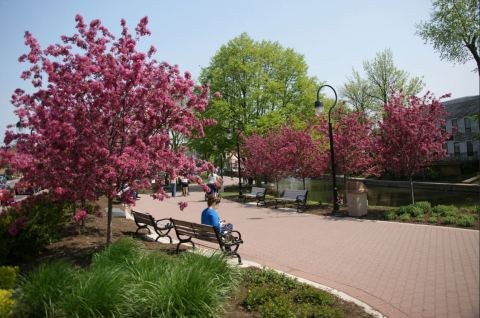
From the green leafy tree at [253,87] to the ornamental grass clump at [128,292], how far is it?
1112 inches

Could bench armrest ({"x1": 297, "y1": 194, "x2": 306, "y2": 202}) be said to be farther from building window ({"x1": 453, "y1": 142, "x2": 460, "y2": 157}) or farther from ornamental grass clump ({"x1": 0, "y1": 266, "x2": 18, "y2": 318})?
building window ({"x1": 453, "y1": 142, "x2": 460, "y2": 157})

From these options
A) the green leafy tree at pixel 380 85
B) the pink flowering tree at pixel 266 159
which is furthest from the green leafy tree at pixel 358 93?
the pink flowering tree at pixel 266 159

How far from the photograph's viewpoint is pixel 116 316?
480cm

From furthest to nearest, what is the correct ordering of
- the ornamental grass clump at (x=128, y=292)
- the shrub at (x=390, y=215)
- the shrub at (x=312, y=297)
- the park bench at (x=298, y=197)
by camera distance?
1. the park bench at (x=298, y=197)
2. the shrub at (x=390, y=215)
3. the shrub at (x=312, y=297)
4. the ornamental grass clump at (x=128, y=292)

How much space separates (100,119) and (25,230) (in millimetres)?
3245

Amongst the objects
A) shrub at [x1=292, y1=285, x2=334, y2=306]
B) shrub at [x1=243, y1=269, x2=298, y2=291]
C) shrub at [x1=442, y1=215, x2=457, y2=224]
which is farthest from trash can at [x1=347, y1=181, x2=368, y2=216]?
shrub at [x1=292, y1=285, x2=334, y2=306]

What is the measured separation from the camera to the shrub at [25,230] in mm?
7896

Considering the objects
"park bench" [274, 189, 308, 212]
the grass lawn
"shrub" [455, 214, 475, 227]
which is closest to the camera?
"shrub" [455, 214, 475, 227]

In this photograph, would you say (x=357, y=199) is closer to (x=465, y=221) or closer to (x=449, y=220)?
(x=449, y=220)

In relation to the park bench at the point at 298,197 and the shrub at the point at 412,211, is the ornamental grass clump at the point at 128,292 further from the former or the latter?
the park bench at the point at 298,197

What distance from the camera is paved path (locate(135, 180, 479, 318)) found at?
5.61 metres

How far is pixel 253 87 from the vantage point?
1391 inches

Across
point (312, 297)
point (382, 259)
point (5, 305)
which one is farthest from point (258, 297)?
point (382, 259)

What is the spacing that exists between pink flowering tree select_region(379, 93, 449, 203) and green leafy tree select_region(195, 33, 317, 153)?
18.9 meters
